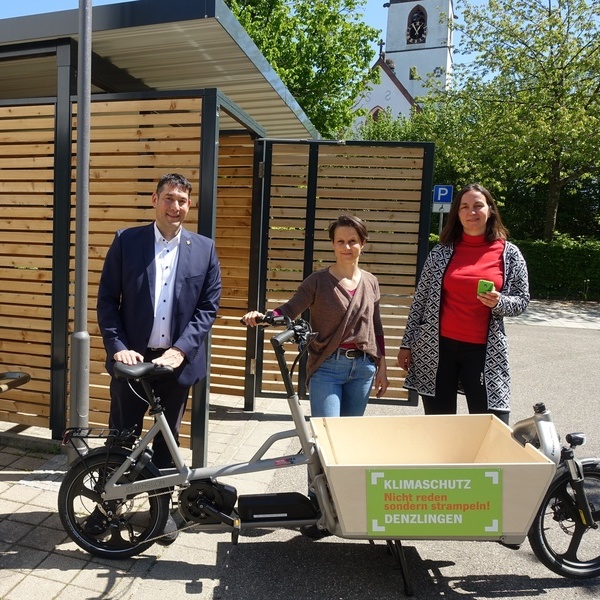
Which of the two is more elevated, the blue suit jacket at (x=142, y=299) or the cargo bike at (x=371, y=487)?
the blue suit jacket at (x=142, y=299)

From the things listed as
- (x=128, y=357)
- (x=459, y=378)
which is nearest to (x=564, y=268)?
(x=459, y=378)

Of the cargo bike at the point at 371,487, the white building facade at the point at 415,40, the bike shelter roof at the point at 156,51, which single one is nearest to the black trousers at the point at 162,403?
the cargo bike at the point at 371,487

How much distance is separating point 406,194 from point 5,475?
401 cm

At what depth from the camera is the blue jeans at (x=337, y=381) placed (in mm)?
3330

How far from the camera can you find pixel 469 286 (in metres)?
3.27

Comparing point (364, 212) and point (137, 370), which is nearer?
point (137, 370)

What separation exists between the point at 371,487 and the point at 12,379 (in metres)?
2.95

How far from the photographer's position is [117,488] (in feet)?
9.69

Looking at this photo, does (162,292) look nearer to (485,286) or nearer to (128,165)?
(128,165)

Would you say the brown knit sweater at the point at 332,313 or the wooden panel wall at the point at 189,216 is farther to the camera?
the wooden panel wall at the point at 189,216

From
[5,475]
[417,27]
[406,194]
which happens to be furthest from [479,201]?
[417,27]

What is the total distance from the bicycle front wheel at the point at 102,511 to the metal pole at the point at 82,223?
0.62 m

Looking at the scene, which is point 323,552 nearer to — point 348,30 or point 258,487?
point 258,487

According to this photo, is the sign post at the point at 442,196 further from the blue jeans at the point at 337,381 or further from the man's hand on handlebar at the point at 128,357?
the man's hand on handlebar at the point at 128,357
